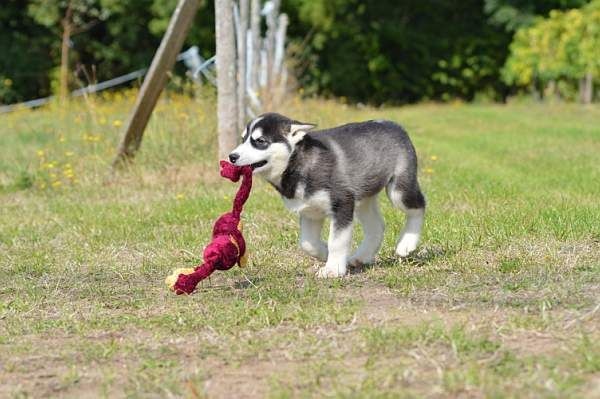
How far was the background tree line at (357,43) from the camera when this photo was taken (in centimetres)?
2783

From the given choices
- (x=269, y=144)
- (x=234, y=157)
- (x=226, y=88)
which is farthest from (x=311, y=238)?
(x=226, y=88)

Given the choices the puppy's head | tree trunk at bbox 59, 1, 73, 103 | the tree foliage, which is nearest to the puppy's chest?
the puppy's head

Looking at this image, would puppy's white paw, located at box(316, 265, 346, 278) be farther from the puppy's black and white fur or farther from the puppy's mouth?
the puppy's mouth

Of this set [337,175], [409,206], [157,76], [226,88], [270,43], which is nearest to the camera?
[337,175]

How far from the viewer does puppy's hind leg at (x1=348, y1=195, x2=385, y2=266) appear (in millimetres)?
6699

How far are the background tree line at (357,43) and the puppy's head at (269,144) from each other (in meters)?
20.9

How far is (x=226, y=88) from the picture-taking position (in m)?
10.9

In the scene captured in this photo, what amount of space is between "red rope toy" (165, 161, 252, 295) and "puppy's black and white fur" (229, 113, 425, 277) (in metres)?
0.16

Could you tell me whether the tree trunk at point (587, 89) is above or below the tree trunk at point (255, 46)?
below

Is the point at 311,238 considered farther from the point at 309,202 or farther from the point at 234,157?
the point at 234,157

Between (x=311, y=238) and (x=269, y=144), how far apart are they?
A: 78 cm

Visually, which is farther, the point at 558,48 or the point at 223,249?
the point at 558,48

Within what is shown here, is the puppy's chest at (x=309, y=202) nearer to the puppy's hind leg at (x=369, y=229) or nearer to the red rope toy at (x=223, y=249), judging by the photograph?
the red rope toy at (x=223, y=249)

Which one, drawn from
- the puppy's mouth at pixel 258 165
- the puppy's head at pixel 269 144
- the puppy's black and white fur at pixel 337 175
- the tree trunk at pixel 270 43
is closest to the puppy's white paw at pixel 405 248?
the puppy's black and white fur at pixel 337 175
